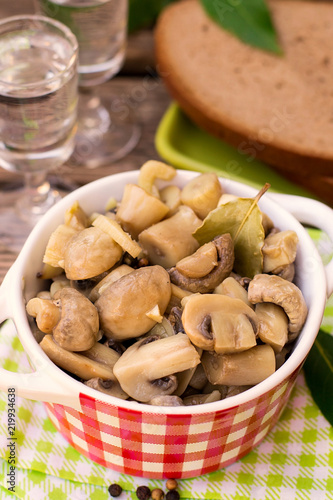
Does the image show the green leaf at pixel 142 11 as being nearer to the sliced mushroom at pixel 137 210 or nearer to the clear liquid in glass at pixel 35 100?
the clear liquid in glass at pixel 35 100

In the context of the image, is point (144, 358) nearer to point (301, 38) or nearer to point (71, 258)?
point (71, 258)

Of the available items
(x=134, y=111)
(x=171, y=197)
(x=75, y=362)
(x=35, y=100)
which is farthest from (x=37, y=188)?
(x=75, y=362)

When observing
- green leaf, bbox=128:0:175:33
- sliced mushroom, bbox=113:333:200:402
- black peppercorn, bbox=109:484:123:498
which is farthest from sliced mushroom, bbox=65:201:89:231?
green leaf, bbox=128:0:175:33

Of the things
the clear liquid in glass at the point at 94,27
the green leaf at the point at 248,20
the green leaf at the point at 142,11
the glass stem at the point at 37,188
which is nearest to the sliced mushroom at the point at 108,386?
the glass stem at the point at 37,188

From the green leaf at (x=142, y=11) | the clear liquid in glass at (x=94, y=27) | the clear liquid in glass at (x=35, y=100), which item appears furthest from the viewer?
the green leaf at (x=142, y=11)

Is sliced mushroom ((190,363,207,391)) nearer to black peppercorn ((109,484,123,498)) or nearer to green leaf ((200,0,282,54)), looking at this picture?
black peppercorn ((109,484,123,498))

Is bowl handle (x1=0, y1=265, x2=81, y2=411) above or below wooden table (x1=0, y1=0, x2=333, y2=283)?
above
